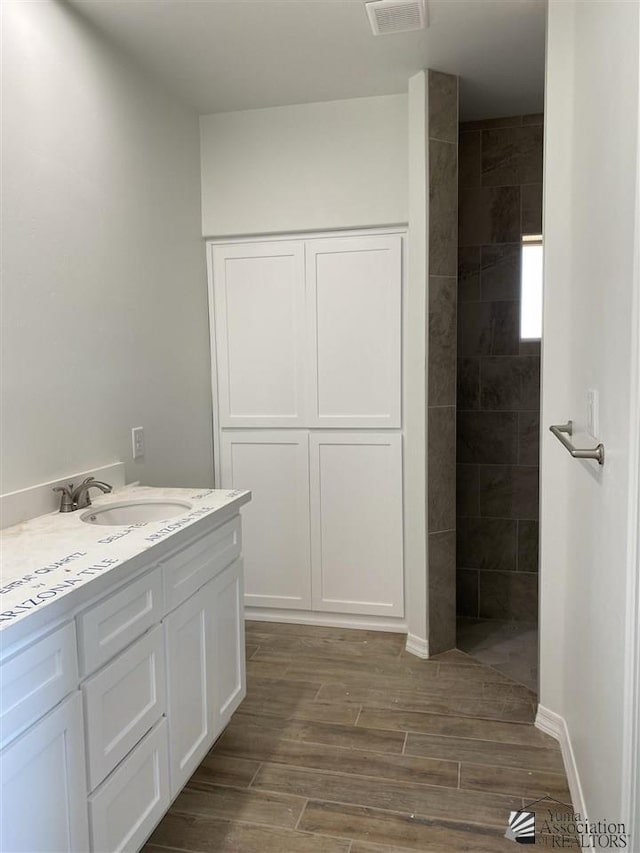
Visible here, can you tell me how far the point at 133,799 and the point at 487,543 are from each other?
241 centimetres

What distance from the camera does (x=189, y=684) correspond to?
1.85 metres

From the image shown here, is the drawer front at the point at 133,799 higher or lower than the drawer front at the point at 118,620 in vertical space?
lower

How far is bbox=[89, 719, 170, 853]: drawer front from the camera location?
140 centimetres

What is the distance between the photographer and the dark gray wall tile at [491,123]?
3.32 meters

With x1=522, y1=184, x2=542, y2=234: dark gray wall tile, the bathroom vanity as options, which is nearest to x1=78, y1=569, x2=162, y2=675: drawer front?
the bathroom vanity

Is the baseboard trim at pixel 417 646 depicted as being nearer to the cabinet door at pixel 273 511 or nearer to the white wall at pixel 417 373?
the white wall at pixel 417 373

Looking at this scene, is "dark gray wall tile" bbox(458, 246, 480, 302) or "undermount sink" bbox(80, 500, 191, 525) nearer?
"undermount sink" bbox(80, 500, 191, 525)

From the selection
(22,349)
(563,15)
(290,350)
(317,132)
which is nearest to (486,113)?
(317,132)

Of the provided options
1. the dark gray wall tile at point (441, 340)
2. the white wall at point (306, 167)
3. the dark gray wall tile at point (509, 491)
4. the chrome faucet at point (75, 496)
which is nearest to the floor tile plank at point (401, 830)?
the chrome faucet at point (75, 496)

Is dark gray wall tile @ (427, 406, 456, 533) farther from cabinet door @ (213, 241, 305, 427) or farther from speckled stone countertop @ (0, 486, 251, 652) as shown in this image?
speckled stone countertop @ (0, 486, 251, 652)

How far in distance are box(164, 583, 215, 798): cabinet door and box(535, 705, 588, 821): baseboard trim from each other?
3.60 ft

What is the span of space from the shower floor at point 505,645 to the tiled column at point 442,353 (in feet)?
0.58

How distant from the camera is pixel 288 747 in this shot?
2260 mm

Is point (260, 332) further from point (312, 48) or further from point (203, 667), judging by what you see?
point (203, 667)
